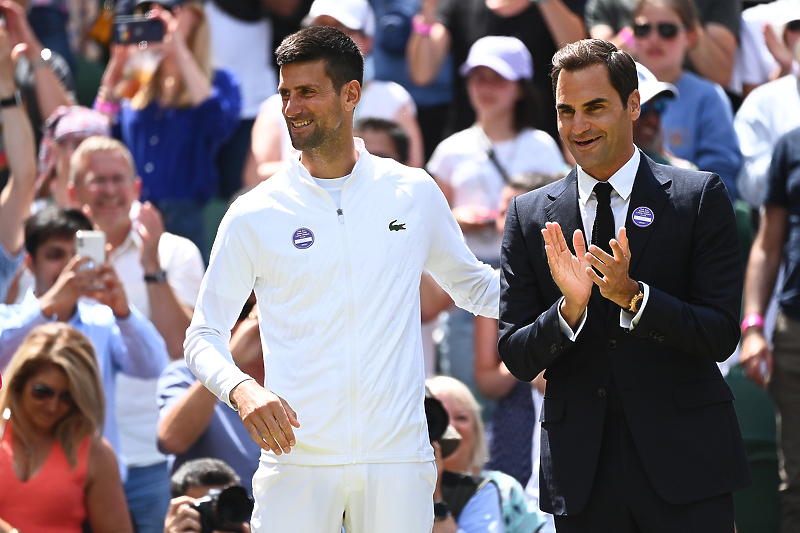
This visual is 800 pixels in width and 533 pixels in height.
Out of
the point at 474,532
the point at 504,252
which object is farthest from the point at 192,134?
the point at 504,252

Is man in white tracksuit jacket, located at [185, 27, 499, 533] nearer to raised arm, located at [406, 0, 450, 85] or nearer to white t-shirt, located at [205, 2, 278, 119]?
raised arm, located at [406, 0, 450, 85]

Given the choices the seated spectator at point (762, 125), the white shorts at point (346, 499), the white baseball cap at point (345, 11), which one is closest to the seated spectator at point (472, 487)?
the white shorts at point (346, 499)

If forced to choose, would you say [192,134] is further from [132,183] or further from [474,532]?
[474,532]

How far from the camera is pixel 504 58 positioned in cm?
692


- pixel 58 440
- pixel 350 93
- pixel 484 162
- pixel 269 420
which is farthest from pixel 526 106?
pixel 269 420

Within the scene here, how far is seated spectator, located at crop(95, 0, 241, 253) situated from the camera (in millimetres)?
7363

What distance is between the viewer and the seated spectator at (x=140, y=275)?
5734mm

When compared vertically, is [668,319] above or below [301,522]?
above

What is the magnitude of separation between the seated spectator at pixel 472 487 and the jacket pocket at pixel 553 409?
3.70 feet

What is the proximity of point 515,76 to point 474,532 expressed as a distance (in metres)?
3.17

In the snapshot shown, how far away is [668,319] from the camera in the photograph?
9.99 feet

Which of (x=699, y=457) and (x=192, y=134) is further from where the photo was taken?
(x=192, y=134)

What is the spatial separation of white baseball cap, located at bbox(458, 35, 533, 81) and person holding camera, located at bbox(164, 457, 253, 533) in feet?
10.9

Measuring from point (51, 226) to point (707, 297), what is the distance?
3759 millimetres
